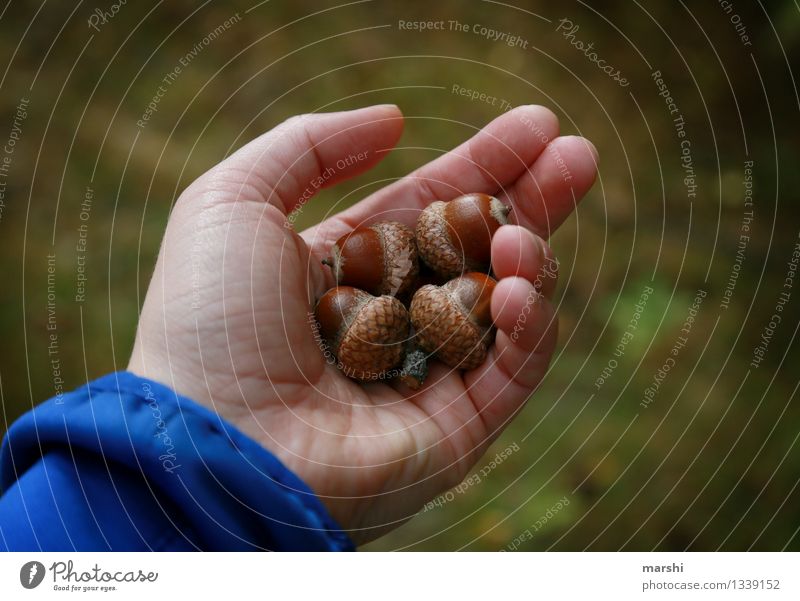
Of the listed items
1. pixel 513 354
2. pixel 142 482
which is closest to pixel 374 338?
pixel 513 354

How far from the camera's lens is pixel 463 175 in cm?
190

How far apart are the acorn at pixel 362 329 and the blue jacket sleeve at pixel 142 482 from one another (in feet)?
1.01

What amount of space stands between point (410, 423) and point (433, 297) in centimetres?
30

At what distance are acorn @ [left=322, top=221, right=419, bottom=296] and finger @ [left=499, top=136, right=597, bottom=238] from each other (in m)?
0.35

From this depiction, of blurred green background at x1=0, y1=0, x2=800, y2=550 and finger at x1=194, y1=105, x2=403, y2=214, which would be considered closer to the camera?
finger at x1=194, y1=105, x2=403, y2=214

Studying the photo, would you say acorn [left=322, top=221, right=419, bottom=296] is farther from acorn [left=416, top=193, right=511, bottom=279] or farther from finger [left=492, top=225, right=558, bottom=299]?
finger [left=492, top=225, right=558, bottom=299]

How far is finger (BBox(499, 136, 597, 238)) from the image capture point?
1.73 metres

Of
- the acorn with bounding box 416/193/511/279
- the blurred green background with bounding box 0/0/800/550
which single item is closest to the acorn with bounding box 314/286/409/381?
the acorn with bounding box 416/193/511/279

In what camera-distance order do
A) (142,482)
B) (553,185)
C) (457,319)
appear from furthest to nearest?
(553,185) → (457,319) → (142,482)

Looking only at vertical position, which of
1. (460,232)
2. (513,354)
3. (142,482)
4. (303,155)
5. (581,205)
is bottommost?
(142,482)

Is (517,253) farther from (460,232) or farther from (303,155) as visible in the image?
(303,155)

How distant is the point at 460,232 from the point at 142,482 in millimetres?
878

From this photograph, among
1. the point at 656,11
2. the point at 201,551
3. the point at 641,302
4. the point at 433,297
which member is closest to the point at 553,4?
the point at 656,11

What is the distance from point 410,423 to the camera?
1.62m
